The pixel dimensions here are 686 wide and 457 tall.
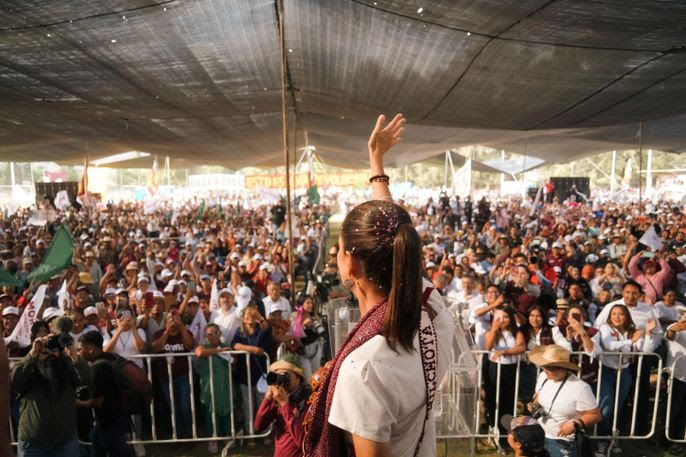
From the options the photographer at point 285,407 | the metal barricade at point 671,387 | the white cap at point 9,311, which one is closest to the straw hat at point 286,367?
the photographer at point 285,407

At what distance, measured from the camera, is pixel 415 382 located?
3.75 feet

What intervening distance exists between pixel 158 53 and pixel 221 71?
132 centimetres

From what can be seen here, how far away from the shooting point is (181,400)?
4738 millimetres

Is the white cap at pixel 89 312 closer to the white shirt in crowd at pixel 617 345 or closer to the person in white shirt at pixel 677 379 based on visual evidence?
the white shirt in crowd at pixel 617 345

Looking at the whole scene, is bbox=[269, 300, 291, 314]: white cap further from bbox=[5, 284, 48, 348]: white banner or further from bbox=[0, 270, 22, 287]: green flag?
bbox=[0, 270, 22, 287]: green flag

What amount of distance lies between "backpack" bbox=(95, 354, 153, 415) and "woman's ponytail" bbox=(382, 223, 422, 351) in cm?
303

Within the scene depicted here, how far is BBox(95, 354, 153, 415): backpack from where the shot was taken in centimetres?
346

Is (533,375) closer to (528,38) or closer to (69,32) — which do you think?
(528,38)

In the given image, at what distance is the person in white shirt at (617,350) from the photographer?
4.44 meters

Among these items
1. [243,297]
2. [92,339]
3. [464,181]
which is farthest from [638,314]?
[464,181]

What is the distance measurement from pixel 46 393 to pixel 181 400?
5.67 ft

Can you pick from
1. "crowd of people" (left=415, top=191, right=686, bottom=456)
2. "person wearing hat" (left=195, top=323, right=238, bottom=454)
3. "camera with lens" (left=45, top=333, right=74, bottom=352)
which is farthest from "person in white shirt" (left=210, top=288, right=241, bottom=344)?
"crowd of people" (left=415, top=191, right=686, bottom=456)

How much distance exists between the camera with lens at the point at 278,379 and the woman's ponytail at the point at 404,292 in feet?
6.08

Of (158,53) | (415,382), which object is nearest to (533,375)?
(415,382)
